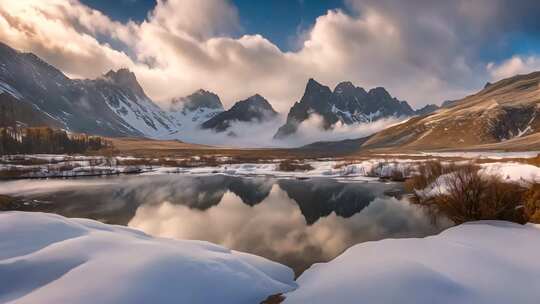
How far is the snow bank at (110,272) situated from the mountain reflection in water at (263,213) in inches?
315

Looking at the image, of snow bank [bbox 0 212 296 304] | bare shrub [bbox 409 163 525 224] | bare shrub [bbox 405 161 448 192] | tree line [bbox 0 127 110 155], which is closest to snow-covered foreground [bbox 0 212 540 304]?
snow bank [bbox 0 212 296 304]

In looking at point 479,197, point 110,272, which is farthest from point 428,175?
point 110,272

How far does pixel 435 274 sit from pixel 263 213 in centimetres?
2950

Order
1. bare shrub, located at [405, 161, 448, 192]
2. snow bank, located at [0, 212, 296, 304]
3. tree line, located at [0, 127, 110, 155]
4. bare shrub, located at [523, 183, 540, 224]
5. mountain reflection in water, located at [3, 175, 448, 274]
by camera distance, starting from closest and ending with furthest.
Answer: snow bank, located at [0, 212, 296, 304] → bare shrub, located at [523, 183, 540, 224] → mountain reflection in water, located at [3, 175, 448, 274] → bare shrub, located at [405, 161, 448, 192] → tree line, located at [0, 127, 110, 155]

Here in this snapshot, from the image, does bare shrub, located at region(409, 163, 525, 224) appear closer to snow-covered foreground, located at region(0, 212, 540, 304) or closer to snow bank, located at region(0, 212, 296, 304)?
snow-covered foreground, located at region(0, 212, 540, 304)

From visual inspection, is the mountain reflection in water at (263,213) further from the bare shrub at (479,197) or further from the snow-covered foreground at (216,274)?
the snow-covered foreground at (216,274)

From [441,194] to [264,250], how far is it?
16.1 meters

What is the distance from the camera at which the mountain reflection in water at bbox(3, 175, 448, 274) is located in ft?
90.3

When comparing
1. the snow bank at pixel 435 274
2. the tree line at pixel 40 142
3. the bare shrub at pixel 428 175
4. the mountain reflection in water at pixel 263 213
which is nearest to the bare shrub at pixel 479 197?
the mountain reflection in water at pixel 263 213

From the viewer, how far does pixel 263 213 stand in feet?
134

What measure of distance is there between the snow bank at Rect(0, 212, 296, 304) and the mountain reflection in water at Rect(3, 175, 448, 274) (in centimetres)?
801

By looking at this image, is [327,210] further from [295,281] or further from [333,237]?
[295,281]

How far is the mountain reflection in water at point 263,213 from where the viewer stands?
2753 centimetres

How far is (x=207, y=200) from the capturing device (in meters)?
51.1
